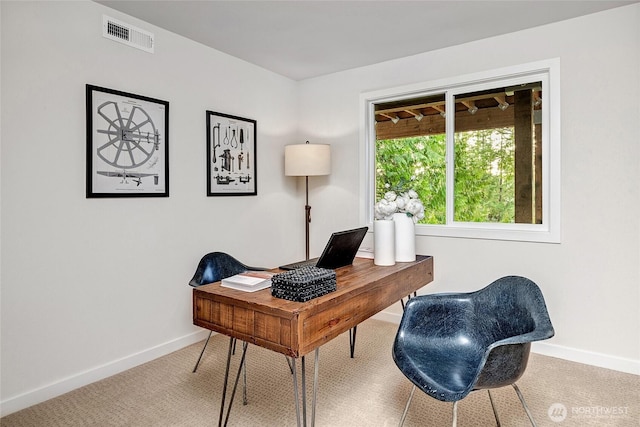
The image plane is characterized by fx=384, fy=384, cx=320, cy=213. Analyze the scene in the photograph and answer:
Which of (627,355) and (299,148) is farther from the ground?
(299,148)

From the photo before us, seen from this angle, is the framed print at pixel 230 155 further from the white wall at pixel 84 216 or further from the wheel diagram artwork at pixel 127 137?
the wheel diagram artwork at pixel 127 137

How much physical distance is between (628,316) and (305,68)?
3.33 metres

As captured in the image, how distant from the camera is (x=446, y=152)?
3.41 meters

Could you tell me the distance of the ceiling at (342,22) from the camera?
8.38 ft

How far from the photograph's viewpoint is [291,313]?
4.86ft

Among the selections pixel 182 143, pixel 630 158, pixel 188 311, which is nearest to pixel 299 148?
pixel 182 143

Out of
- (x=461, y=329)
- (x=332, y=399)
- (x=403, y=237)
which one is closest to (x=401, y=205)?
(x=403, y=237)

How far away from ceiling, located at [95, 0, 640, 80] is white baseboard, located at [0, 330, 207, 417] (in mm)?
2403

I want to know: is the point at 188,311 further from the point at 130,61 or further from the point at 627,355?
the point at 627,355

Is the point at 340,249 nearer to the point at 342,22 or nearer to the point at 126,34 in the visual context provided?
the point at 342,22

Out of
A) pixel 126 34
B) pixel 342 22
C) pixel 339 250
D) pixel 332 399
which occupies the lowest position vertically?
pixel 332 399

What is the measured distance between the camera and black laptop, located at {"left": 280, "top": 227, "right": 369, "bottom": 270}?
7.18 feet

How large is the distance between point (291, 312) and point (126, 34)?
2.35m

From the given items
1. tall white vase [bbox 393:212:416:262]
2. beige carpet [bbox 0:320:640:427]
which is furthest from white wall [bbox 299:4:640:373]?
tall white vase [bbox 393:212:416:262]
